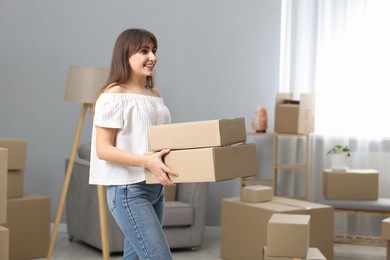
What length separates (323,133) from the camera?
253 inches

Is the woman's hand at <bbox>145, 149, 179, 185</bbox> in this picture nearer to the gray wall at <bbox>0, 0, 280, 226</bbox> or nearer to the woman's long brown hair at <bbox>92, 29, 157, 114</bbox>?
the woman's long brown hair at <bbox>92, 29, 157, 114</bbox>

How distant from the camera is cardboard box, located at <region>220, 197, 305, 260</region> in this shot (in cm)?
502

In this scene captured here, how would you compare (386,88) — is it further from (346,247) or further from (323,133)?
(346,247)

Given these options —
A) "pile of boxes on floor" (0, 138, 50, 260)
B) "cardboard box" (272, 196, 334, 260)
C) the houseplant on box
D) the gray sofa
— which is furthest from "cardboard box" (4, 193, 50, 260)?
the houseplant on box

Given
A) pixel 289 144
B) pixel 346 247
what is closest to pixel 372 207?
pixel 346 247

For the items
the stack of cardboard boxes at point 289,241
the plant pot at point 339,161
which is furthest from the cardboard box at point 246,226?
the plant pot at point 339,161

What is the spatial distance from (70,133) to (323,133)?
2136mm

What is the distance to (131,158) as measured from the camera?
102 inches

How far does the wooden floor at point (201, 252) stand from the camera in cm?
562

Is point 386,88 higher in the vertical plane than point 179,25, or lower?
lower

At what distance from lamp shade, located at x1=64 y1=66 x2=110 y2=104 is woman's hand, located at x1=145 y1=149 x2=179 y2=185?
2.37 metres

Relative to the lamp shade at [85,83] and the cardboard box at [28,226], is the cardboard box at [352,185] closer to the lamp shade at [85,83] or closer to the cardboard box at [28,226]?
the lamp shade at [85,83]

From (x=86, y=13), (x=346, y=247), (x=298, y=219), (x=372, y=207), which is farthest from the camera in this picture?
(x=86, y=13)

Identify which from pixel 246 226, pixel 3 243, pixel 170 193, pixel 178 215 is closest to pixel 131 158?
pixel 3 243
